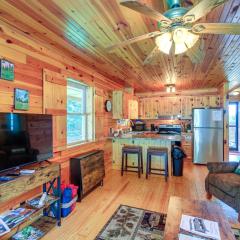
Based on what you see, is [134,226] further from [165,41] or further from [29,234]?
[165,41]

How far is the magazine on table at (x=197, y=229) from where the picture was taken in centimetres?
148

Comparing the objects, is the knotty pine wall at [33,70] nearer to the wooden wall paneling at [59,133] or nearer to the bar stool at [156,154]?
the wooden wall paneling at [59,133]

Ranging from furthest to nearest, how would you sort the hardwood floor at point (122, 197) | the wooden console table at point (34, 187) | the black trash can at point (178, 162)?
the black trash can at point (178, 162), the hardwood floor at point (122, 197), the wooden console table at point (34, 187)

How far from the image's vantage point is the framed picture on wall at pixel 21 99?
2211mm

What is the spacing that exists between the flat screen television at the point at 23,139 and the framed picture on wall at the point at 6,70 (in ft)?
1.56

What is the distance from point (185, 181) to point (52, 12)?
390cm

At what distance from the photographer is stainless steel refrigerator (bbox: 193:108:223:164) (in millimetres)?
5445

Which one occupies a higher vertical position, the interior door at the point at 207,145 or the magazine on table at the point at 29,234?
the interior door at the point at 207,145

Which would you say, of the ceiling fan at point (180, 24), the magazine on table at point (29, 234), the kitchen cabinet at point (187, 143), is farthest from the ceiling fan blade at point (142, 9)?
the kitchen cabinet at point (187, 143)

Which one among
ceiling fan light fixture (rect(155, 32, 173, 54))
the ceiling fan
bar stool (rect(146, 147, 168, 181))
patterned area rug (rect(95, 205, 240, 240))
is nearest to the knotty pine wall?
patterned area rug (rect(95, 205, 240, 240))

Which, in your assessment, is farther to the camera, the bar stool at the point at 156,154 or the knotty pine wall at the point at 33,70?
the bar stool at the point at 156,154

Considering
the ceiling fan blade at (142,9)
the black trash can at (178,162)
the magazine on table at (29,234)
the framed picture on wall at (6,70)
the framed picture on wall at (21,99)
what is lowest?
the magazine on table at (29,234)

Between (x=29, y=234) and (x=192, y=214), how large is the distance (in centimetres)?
183

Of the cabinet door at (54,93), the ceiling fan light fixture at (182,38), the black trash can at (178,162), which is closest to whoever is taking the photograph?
the ceiling fan light fixture at (182,38)
